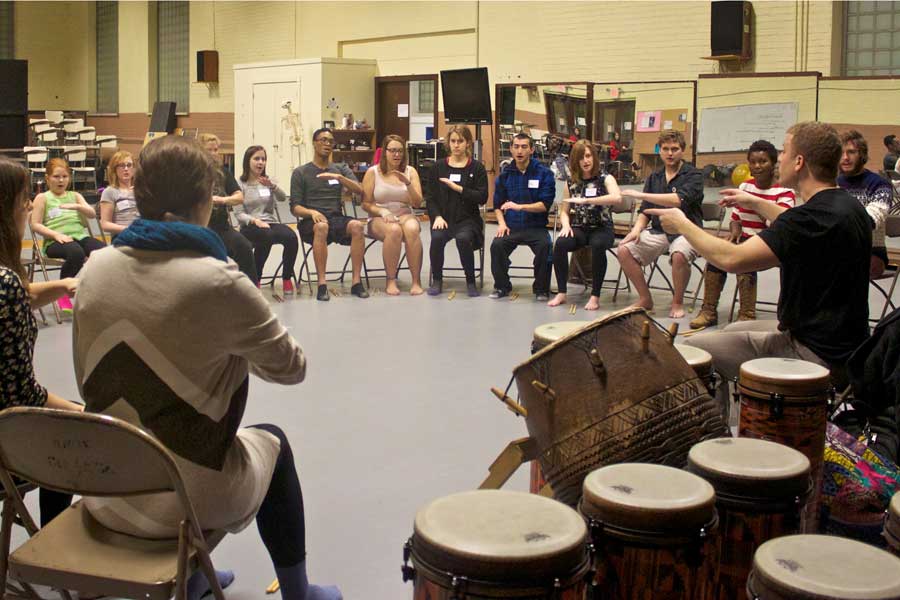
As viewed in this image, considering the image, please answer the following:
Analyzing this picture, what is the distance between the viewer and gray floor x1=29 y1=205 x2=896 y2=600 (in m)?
2.81

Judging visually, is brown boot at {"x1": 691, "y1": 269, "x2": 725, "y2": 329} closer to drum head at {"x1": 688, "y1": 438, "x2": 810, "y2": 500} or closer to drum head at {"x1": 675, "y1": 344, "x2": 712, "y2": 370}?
drum head at {"x1": 675, "y1": 344, "x2": 712, "y2": 370}

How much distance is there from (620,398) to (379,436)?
6.01ft

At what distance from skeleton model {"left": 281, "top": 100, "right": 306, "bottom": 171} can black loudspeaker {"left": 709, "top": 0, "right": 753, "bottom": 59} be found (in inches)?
237

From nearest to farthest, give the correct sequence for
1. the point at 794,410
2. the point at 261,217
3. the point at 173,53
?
1. the point at 794,410
2. the point at 261,217
3. the point at 173,53

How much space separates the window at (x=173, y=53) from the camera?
54.4ft

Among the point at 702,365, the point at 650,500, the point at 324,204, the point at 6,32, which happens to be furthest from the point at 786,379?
the point at 6,32

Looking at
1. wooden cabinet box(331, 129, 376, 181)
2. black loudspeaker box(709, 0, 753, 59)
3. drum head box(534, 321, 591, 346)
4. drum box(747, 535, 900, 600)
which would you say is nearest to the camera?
drum box(747, 535, 900, 600)

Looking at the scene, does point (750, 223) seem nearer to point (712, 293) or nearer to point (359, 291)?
point (712, 293)

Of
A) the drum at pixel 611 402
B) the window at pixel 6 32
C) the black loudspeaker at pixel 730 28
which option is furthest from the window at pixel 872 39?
the window at pixel 6 32

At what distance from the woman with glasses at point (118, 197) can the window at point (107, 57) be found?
12.5 m

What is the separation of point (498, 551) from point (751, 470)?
2.38 ft

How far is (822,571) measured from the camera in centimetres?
151

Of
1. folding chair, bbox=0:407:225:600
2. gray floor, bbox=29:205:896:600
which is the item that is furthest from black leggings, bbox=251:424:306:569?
gray floor, bbox=29:205:896:600

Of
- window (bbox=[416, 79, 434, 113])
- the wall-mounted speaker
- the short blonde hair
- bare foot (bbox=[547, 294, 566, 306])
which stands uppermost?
the wall-mounted speaker
